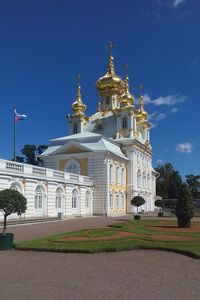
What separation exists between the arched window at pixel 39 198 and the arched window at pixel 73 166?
1298cm

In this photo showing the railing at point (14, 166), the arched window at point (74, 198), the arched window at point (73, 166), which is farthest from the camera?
the arched window at point (73, 166)

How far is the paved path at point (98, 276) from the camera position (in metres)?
7.83

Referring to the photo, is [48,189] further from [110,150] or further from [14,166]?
[110,150]

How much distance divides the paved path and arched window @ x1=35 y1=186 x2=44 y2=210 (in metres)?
20.2

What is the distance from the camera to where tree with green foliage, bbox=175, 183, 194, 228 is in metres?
24.5

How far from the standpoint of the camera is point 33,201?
32406mm

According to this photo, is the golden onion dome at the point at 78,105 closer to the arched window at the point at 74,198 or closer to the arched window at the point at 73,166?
the arched window at the point at 73,166

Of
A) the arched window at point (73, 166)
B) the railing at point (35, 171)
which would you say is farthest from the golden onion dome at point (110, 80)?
the railing at point (35, 171)

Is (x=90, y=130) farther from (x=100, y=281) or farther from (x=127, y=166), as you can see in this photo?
(x=100, y=281)

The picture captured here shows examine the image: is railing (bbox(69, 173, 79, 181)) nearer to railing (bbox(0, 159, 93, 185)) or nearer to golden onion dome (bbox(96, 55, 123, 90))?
railing (bbox(0, 159, 93, 185))

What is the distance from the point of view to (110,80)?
66.1m

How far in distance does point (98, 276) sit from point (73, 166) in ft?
125

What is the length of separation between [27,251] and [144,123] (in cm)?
5851

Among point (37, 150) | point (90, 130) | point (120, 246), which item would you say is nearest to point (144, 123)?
point (90, 130)
